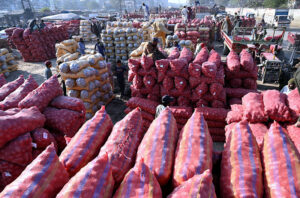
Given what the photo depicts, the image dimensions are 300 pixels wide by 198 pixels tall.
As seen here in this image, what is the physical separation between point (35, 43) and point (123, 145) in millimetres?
12203

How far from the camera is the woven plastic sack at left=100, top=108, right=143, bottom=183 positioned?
1.68 m

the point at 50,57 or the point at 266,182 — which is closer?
the point at 266,182

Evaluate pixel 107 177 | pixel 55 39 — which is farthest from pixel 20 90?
pixel 55 39

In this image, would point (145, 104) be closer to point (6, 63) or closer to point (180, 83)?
point (180, 83)

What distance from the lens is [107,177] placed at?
1.46 metres

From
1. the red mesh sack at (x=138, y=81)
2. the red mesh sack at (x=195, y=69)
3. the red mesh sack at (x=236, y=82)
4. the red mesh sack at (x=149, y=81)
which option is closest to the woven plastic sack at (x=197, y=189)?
the red mesh sack at (x=195, y=69)

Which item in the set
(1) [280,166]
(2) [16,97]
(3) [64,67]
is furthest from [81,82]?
(1) [280,166]

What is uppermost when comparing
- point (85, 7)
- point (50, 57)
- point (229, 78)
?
point (85, 7)

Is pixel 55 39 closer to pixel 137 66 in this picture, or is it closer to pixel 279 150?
pixel 137 66

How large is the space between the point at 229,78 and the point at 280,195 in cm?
372

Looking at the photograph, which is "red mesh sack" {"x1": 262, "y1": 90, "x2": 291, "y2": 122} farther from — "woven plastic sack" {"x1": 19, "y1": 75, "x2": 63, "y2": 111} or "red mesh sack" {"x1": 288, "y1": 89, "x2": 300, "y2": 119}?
"woven plastic sack" {"x1": 19, "y1": 75, "x2": 63, "y2": 111}

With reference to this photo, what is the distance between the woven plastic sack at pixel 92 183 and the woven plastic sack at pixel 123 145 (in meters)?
0.16

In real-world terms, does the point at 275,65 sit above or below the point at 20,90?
below

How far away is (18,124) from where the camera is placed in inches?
87.1
